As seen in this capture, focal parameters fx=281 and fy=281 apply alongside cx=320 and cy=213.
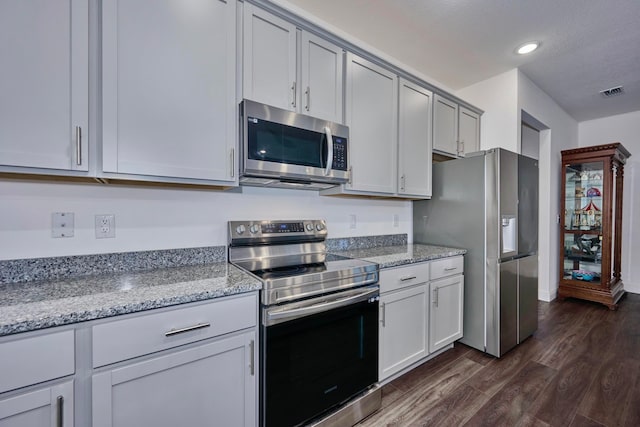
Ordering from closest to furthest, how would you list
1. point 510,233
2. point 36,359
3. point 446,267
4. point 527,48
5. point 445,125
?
1. point 36,359
2. point 446,267
3. point 510,233
4. point 527,48
5. point 445,125

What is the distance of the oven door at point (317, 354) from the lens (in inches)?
51.8

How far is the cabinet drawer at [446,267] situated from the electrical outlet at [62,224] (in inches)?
89.8

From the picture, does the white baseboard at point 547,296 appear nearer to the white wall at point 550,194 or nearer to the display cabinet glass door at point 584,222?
the white wall at point 550,194

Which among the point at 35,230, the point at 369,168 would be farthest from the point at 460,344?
the point at 35,230

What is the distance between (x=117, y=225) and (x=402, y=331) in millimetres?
1904

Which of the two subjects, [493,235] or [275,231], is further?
[493,235]

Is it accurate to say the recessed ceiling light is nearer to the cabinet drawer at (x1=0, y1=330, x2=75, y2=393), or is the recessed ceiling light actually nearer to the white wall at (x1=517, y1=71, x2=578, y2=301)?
the white wall at (x1=517, y1=71, x2=578, y2=301)

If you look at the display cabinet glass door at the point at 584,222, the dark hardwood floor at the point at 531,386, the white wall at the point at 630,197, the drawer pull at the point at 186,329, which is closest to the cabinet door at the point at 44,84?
the drawer pull at the point at 186,329

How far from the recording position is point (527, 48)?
2580 millimetres

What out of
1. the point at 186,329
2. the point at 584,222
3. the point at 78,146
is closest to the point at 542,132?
the point at 584,222

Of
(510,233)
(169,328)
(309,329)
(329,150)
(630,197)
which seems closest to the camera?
(169,328)

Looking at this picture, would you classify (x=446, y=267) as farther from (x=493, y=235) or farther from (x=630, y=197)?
(x=630, y=197)

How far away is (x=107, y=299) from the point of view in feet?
3.34

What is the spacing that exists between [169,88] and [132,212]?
2.24 feet
